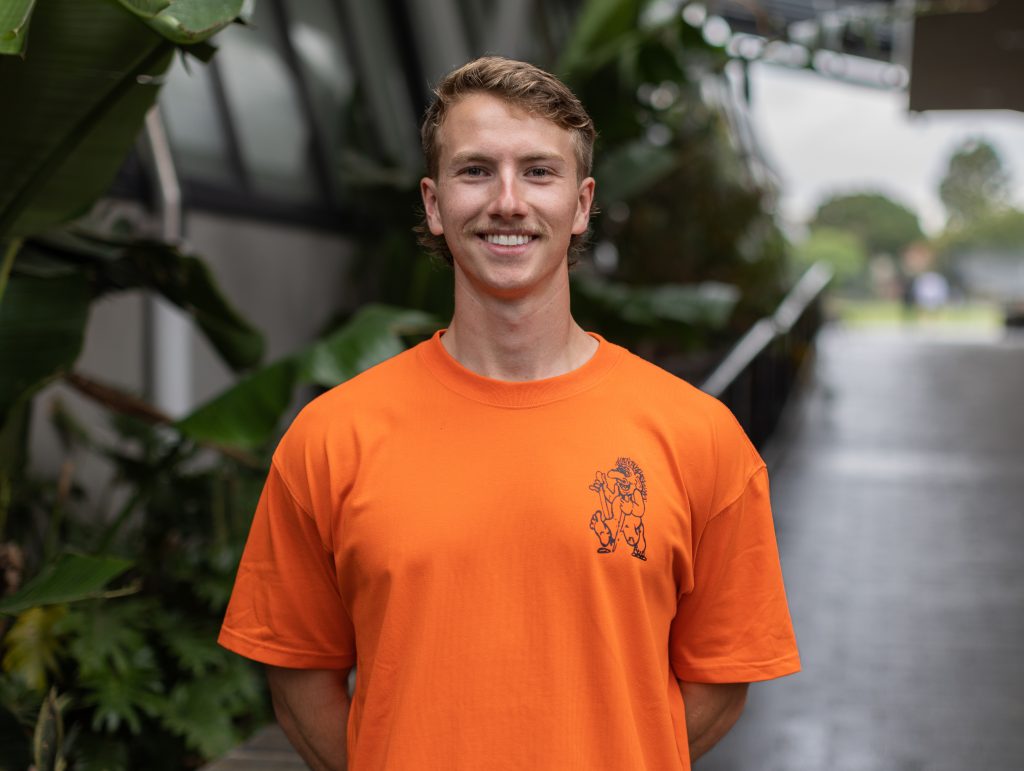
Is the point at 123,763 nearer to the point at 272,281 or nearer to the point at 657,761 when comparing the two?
the point at 657,761

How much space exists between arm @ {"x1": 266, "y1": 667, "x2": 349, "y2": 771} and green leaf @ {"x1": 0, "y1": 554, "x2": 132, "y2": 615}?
0.84 meters

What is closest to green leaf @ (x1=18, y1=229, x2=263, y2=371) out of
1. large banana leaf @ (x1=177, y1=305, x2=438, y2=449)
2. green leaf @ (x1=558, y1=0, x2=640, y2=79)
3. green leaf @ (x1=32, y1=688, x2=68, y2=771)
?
large banana leaf @ (x1=177, y1=305, x2=438, y2=449)

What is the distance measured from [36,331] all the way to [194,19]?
1540 millimetres

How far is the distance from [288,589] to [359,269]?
24.2 feet

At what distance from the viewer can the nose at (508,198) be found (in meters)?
1.79

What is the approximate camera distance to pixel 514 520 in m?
1.79

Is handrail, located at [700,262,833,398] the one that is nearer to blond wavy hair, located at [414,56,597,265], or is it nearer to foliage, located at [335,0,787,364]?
foliage, located at [335,0,787,364]

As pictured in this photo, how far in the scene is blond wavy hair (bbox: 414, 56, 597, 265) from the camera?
70.9 inches

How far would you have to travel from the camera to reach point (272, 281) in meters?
8.34

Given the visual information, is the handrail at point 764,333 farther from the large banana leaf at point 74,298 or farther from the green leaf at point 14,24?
the green leaf at point 14,24

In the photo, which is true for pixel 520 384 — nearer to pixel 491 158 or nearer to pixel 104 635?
pixel 491 158

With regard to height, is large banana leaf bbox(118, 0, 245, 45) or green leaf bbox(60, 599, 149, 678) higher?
large banana leaf bbox(118, 0, 245, 45)

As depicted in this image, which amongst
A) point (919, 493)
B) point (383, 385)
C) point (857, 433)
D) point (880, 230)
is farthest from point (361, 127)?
point (880, 230)

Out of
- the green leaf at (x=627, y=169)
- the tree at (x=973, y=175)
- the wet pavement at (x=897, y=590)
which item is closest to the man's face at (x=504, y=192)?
the wet pavement at (x=897, y=590)
